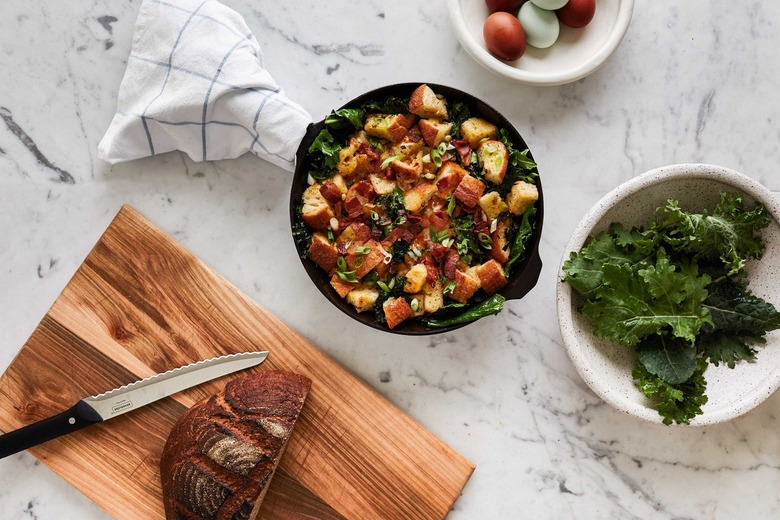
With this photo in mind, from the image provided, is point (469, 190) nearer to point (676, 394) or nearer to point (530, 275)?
point (530, 275)

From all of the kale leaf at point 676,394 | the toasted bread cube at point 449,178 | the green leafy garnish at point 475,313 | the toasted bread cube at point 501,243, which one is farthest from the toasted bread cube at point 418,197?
the kale leaf at point 676,394

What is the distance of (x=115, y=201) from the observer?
250 cm

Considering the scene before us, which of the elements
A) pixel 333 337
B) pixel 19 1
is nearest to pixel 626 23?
pixel 333 337

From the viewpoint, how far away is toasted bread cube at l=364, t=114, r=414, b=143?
217cm

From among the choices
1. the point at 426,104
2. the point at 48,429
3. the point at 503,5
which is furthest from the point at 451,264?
the point at 48,429

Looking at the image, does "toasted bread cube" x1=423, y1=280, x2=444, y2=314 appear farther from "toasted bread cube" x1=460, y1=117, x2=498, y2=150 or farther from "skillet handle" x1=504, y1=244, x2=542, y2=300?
"toasted bread cube" x1=460, y1=117, x2=498, y2=150

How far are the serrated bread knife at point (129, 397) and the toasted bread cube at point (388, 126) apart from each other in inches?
33.7

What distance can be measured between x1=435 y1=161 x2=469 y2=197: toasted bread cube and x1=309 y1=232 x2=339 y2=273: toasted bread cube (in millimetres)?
390

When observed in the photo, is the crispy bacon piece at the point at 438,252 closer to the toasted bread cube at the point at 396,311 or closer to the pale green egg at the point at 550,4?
the toasted bread cube at the point at 396,311

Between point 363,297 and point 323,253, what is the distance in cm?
19

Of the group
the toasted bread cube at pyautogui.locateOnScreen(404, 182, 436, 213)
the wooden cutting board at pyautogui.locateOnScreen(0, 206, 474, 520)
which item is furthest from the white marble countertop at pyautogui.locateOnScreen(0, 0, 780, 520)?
the toasted bread cube at pyautogui.locateOnScreen(404, 182, 436, 213)

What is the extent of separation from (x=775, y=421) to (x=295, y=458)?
5.54ft

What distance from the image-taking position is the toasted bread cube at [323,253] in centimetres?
216

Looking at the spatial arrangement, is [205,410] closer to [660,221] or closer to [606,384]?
[606,384]
